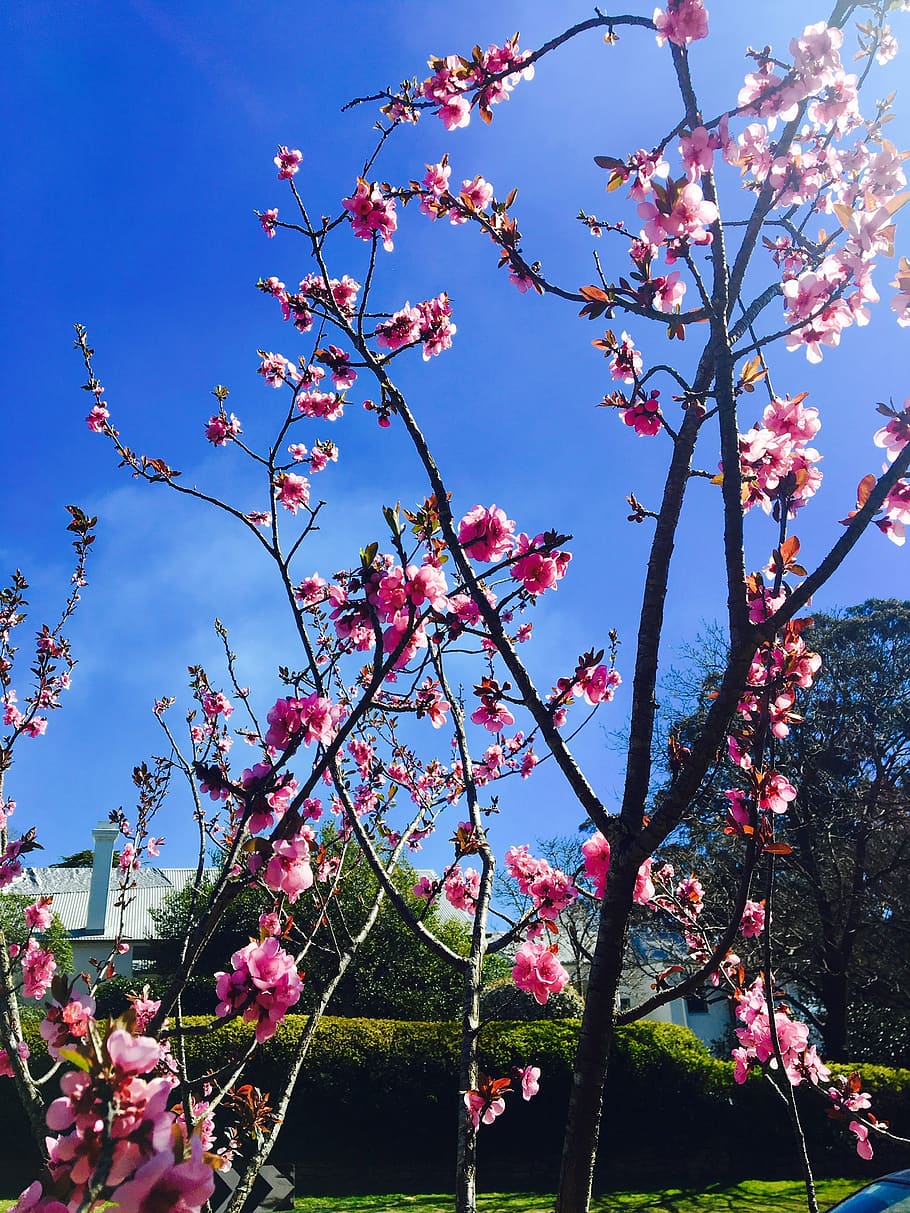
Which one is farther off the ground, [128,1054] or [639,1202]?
[128,1054]

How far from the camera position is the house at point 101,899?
20.7 m

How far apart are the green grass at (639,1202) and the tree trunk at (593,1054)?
7609 millimetres

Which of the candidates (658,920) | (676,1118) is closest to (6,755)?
(676,1118)

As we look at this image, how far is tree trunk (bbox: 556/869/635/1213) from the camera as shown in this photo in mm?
1694

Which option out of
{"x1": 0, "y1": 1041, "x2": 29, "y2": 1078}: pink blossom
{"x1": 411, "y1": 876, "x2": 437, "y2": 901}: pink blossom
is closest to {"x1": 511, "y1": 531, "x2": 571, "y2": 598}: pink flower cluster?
{"x1": 411, "y1": 876, "x2": 437, "y2": 901}: pink blossom

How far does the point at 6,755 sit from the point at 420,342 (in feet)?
11.2

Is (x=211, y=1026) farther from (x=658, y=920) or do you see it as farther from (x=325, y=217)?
(x=658, y=920)

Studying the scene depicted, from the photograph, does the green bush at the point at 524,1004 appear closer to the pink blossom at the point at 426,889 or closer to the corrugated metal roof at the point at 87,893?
the pink blossom at the point at 426,889

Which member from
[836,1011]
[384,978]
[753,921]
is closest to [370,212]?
[753,921]

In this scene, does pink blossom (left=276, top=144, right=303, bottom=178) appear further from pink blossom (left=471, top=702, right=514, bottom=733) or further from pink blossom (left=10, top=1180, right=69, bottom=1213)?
pink blossom (left=10, top=1180, right=69, bottom=1213)

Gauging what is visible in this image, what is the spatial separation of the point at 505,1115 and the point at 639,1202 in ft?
6.18

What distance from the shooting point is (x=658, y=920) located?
46.2 ft

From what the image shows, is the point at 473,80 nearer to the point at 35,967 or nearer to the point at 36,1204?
the point at 36,1204

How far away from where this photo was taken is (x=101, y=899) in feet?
73.9
